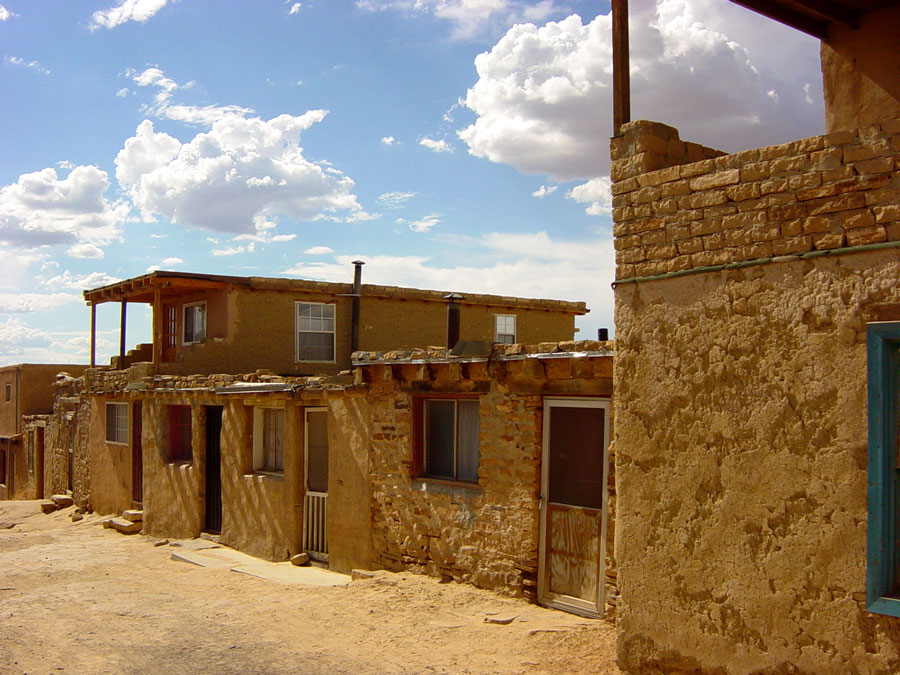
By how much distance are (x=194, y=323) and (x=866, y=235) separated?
16.2 m

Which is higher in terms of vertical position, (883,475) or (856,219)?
(856,219)

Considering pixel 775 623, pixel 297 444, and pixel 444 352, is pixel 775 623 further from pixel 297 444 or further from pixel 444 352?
pixel 297 444

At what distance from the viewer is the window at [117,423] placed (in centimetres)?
1930

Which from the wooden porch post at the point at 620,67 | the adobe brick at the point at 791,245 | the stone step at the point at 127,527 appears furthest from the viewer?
the stone step at the point at 127,527

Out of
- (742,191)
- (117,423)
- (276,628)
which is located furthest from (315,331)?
(742,191)

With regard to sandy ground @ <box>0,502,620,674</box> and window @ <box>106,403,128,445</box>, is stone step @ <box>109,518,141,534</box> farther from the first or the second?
sandy ground @ <box>0,502,620,674</box>

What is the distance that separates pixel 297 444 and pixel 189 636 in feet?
15.2

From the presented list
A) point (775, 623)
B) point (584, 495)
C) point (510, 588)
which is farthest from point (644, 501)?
point (510, 588)

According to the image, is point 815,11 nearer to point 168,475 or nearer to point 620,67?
point 620,67

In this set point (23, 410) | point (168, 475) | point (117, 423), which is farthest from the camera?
point (23, 410)

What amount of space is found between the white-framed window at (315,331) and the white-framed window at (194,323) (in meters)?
2.08

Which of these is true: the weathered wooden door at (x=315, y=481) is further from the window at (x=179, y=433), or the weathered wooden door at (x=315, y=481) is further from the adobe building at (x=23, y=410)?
the adobe building at (x=23, y=410)

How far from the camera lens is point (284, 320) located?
61.2 feet

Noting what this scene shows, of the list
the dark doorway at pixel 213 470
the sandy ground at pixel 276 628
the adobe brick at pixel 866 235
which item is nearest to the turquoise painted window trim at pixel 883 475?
the adobe brick at pixel 866 235
